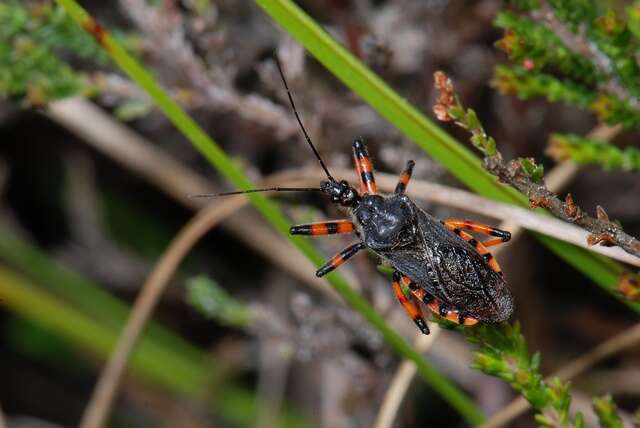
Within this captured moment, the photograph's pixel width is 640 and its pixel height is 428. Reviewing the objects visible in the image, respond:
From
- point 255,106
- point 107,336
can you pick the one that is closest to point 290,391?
point 107,336

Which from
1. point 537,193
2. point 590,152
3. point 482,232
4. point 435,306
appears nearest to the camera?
point 537,193

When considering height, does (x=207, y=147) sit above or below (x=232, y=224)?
below

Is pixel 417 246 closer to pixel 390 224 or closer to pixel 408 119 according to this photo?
pixel 390 224

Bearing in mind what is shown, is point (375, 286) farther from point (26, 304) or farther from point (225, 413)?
point (26, 304)

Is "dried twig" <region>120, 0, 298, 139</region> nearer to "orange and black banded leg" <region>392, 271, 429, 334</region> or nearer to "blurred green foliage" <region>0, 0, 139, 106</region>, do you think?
"blurred green foliage" <region>0, 0, 139, 106</region>

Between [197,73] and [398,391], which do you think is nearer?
[398,391]

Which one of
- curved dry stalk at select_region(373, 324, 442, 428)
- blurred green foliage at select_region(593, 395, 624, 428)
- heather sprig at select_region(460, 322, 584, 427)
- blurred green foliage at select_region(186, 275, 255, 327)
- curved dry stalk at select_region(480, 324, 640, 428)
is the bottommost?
blurred green foliage at select_region(593, 395, 624, 428)

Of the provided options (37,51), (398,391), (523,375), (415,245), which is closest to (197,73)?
(37,51)

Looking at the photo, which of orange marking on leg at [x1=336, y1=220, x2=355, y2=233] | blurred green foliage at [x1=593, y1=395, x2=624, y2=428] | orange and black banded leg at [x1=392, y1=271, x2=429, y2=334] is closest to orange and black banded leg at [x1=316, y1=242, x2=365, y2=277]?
orange marking on leg at [x1=336, y1=220, x2=355, y2=233]
